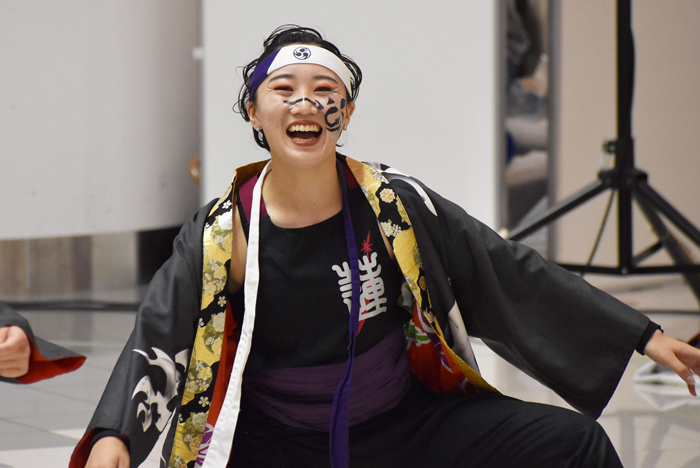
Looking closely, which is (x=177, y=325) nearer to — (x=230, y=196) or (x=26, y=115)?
(x=230, y=196)

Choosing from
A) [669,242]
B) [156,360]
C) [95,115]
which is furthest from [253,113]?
[95,115]

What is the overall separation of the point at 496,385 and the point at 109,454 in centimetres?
157

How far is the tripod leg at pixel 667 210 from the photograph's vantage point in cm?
253

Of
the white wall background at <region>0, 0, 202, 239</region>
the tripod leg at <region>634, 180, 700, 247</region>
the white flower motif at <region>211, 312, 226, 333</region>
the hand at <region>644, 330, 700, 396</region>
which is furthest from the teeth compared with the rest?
the white wall background at <region>0, 0, 202, 239</region>

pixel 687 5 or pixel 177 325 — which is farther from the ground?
pixel 687 5

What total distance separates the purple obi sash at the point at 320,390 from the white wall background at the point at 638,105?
8.37ft

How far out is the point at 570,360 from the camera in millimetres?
1436

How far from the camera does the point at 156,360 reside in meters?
1.26

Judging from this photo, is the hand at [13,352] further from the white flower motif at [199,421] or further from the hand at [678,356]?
the hand at [678,356]

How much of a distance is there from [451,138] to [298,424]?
6.46ft

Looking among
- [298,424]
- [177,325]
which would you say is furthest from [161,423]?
[298,424]

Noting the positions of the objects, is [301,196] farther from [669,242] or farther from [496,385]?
[669,242]

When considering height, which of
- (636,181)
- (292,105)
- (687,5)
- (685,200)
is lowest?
(685,200)

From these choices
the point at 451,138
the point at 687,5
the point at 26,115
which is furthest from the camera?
the point at 687,5
